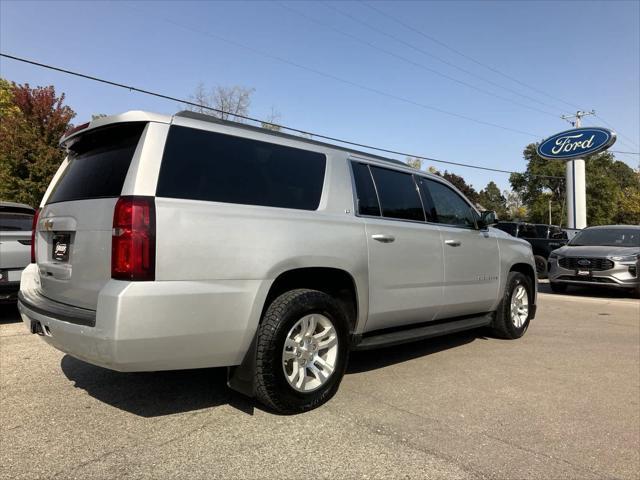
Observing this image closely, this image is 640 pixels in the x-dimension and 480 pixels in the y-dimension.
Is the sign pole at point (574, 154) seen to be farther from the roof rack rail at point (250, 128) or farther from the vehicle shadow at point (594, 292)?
the roof rack rail at point (250, 128)

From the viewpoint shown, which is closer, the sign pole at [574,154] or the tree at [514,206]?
the sign pole at [574,154]

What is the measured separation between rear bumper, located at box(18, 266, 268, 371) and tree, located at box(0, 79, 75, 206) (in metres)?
17.4

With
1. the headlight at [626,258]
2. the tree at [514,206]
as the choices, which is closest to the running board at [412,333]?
the headlight at [626,258]

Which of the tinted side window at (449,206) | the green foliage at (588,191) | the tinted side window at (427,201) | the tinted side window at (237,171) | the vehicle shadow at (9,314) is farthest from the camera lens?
the green foliage at (588,191)

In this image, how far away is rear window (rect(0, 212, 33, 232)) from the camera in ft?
20.7

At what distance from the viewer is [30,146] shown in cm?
1822

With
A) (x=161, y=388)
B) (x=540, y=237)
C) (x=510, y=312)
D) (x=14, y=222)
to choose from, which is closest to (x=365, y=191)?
(x=161, y=388)

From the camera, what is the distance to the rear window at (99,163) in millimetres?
3135

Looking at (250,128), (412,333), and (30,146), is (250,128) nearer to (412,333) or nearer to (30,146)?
(412,333)

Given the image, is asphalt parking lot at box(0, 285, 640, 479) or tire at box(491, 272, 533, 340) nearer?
asphalt parking lot at box(0, 285, 640, 479)

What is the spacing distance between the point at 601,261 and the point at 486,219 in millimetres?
6452

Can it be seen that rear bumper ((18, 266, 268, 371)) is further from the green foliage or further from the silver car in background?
the green foliage

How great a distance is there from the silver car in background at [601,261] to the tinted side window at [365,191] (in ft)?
27.5

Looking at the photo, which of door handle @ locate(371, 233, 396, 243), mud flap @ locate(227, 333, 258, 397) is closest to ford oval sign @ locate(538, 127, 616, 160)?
door handle @ locate(371, 233, 396, 243)
